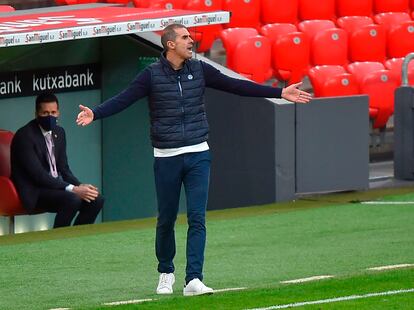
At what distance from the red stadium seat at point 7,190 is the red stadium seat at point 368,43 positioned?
611 cm

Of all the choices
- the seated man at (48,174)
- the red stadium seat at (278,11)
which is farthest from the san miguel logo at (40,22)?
the red stadium seat at (278,11)

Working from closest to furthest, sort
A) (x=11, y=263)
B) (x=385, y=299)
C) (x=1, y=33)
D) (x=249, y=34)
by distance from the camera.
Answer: (x=385, y=299)
(x=11, y=263)
(x=1, y=33)
(x=249, y=34)

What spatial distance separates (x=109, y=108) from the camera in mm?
8523

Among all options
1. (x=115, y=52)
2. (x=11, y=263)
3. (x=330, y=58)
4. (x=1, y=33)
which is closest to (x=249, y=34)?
(x=330, y=58)

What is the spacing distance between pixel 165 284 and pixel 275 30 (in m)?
8.56

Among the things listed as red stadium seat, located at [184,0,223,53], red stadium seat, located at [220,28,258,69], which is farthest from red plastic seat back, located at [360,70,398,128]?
red stadium seat, located at [184,0,223,53]

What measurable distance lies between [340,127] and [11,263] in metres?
4.51

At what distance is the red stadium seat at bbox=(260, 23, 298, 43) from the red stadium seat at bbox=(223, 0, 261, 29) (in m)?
0.35

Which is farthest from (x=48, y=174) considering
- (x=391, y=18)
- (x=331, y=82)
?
(x=391, y=18)

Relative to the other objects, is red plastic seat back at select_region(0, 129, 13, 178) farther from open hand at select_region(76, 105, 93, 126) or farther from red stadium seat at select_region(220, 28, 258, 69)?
open hand at select_region(76, 105, 93, 126)

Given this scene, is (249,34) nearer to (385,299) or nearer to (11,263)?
(11,263)

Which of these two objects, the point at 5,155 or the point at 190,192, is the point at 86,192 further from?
the point at 190,192

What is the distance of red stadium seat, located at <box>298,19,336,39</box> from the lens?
57.1 ft

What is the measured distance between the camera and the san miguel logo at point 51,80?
43.5 ft
